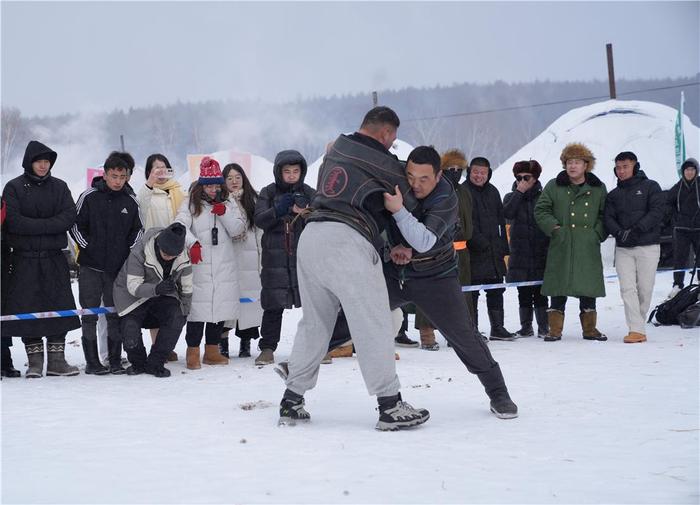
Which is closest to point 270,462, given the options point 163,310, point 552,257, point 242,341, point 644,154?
point 163,310

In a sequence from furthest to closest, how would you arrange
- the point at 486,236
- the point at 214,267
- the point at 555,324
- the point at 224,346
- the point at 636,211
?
the point at 486,236 → the point at 555,324 → the point at 636,211 → the point at 224,346 → the point at 214,267

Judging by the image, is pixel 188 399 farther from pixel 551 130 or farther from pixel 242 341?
pixel 551 130

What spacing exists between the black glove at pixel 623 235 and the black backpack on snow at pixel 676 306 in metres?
1.55

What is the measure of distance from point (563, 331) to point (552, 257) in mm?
1132

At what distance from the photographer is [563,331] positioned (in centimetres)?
934

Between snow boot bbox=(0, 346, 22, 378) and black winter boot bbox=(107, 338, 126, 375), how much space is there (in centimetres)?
70

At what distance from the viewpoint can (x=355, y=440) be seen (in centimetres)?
452

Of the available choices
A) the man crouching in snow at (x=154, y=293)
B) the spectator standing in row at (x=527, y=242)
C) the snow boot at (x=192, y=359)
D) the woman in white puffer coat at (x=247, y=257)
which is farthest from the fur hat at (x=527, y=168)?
the snow boot at (x=192, y=359)

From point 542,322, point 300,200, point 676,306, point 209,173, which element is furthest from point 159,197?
point 676,306

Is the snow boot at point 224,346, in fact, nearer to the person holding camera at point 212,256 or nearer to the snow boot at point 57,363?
the person holding camera at point 212,256

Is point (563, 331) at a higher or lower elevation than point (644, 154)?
lower

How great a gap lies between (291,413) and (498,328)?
432cm

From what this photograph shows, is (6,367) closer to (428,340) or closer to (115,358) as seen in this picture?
(115,358)

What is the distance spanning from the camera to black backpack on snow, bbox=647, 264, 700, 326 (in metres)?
9.38
